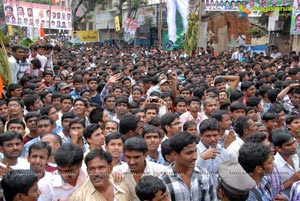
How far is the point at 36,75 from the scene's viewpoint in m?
9.03

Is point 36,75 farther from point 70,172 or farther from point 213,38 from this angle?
point 213,38

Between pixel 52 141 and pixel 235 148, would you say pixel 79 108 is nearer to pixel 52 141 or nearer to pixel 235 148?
pixel 52 141

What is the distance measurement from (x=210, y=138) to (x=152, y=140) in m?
0.60

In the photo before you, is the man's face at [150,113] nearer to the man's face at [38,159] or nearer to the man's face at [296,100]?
the man's face at [38,159]

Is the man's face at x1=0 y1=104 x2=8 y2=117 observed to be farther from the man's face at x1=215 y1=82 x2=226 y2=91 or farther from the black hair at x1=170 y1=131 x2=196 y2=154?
the man's face at x1=215 y1=82 x2=226 y2=91

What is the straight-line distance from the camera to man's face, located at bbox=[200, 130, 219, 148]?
155 inches

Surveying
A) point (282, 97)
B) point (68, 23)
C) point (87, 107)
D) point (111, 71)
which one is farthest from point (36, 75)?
point (68, 23)

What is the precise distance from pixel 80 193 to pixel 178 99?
3538mm

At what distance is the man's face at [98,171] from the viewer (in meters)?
2.77

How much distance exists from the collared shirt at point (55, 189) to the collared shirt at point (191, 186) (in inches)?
29.1

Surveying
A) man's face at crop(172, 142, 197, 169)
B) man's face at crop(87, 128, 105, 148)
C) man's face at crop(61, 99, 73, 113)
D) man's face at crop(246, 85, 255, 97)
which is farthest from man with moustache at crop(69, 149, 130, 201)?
man's face at crop(246, 85, 255, 97)

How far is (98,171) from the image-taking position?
2.82 meters

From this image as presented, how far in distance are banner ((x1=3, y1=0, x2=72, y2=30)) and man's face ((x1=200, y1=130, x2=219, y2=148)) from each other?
13310 mm

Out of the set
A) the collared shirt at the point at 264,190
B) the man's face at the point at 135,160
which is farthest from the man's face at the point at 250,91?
the man's face at the point at 135,160
